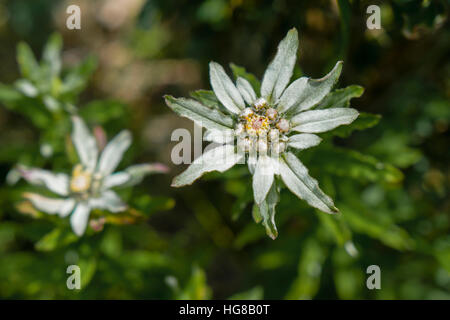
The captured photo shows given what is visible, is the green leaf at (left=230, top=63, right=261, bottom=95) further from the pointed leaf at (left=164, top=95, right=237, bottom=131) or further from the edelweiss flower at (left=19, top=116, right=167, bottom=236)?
the edelweiss flower at (left=19, top=116, right=167, bottom=236)

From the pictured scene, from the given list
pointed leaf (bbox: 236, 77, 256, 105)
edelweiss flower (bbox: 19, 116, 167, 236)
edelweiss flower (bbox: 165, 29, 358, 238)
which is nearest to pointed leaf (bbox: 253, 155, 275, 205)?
edelweiss flower (bbox: 165, 29, 358, 238)

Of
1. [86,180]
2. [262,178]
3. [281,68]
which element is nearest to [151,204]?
[86,180]

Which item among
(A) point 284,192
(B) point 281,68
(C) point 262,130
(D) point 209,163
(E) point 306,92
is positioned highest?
(B) point 281,68

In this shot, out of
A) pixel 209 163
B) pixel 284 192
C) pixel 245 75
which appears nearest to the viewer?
A: pixel 209 163

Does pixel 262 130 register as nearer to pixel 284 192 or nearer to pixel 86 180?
pixel 284 192

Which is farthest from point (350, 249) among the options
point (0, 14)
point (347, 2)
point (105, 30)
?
point (0, 14)

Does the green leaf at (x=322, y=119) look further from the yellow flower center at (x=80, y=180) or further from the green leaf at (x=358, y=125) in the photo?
the yellow flower center at (x=80, y=180)

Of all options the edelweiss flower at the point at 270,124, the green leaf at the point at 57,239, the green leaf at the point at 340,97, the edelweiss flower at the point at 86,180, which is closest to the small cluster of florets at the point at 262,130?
the edelweiss flower at the point at 270,124
